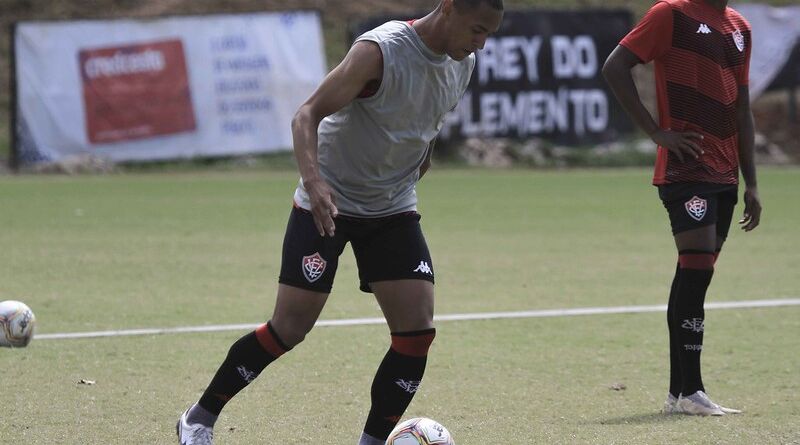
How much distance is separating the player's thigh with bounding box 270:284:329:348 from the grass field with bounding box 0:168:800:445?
723 mm

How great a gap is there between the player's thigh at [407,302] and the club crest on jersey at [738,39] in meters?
2.37

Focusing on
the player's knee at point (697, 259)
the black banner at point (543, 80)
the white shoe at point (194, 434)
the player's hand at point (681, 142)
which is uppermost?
the player's hand at point (681, 142)

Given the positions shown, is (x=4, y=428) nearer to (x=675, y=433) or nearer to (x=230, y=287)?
(x=675, y=433)

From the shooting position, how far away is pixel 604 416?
22.4 feet

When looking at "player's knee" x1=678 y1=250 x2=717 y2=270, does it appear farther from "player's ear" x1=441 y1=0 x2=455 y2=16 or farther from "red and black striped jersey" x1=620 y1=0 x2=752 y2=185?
"player's ear" x1=441 y1=0 x2=455 y2=16

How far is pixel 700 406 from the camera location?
6.84 metres

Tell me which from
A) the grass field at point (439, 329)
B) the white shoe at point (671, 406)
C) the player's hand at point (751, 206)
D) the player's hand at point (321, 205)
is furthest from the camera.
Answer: the player's hand at point (751, 206)

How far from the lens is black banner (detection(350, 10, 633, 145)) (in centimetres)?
2564

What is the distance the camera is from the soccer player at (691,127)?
688cm

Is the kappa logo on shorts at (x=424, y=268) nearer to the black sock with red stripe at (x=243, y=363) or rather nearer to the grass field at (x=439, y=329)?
the black sock with red stripe at (x=243, y=363)

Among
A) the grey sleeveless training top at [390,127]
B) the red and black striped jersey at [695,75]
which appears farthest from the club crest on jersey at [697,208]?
the grey sleeveless training top at [390,127]

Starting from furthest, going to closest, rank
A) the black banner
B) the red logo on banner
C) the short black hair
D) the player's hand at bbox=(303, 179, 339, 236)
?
the black banner, the red logo on banner, the short black hair, the player's hand at bbox=(303, 179, 339, 236)

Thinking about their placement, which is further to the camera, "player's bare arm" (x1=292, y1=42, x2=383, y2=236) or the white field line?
the white field line

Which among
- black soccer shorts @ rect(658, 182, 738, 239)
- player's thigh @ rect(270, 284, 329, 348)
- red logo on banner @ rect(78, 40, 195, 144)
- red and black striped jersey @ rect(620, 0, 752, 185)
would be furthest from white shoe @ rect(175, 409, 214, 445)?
red logo on banner @ rect(78, 40, 195, 144)
